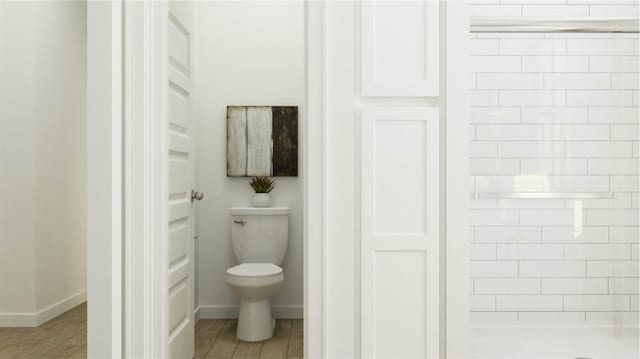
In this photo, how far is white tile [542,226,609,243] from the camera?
82.7 inches

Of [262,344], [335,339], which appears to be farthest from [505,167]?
[262,344]

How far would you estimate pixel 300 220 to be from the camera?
11.7ft

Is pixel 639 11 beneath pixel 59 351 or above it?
above

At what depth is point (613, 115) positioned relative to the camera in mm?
2070

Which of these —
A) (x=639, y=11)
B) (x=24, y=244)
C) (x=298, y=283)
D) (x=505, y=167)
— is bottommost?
(x=298, y=283)

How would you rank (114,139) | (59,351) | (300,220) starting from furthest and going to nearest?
1. (300,220)
2. (59,351)
3. (114,139)

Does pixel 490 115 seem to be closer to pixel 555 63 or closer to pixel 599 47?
pixel 555 63

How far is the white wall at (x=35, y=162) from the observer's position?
325 centimetres

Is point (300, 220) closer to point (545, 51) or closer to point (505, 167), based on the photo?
point (505, 167)

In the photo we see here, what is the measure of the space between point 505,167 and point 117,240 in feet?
5.37

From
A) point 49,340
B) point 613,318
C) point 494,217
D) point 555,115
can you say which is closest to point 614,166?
point 555,115

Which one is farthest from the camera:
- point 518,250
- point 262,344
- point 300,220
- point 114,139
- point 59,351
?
point 300,220

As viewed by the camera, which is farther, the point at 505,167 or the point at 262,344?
the point at 262,344

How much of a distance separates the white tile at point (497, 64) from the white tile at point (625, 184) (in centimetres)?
62
